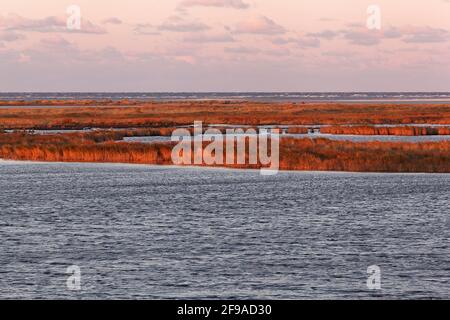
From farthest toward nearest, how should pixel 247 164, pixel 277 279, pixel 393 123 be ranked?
pixel 393 123, pixel 247 164, pixel 277 279

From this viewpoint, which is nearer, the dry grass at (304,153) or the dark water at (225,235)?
the dark water at (225,235)

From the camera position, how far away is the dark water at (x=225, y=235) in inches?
1055

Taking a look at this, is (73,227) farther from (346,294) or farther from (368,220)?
(346,294)

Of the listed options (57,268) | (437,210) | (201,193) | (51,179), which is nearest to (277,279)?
(57,268)

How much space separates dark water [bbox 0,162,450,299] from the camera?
2680cm

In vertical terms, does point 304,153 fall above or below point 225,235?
above

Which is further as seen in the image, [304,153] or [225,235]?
[304,153]

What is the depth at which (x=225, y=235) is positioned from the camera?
35.2m

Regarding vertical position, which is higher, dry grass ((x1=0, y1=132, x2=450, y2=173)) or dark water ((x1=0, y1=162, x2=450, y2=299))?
dry grass ((x1=0, y1=132, x2=450, y2=173))

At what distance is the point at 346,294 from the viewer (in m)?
25.7

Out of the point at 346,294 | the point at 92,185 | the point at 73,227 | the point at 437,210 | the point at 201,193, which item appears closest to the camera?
the point at 346,294

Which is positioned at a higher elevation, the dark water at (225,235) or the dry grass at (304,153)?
the dry grass at (304,153)

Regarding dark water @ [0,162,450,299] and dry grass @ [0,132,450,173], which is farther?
dry grass @ [0,132,450,173]

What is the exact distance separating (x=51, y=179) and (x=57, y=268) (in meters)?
26.6
